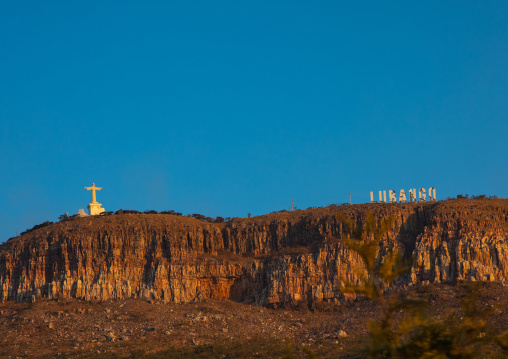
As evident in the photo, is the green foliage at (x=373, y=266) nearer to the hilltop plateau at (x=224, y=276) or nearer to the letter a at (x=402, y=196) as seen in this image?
the hilltop plateau at (x=224, y=276)

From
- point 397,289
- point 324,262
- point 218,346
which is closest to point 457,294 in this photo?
point 397,289

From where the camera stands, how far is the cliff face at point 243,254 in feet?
200

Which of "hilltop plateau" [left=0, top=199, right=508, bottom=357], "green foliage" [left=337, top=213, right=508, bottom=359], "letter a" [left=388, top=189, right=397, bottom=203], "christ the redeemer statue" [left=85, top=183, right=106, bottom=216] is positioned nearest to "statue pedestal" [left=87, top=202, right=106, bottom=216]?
"christ the redeemer statue" [left=85, top=183, right=106, bottom=216]

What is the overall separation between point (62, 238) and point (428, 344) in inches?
2313

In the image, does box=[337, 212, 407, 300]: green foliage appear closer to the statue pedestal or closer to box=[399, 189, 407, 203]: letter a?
box=[399, 189, 407, 203]: letter a

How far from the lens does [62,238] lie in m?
70.5

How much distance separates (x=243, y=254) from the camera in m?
70.3

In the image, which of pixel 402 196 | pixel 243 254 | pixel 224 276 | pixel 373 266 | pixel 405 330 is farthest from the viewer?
pixel 402 196

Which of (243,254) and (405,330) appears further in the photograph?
(243,254)

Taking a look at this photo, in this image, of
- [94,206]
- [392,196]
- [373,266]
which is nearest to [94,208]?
[94,206]

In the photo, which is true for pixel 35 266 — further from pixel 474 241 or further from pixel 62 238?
pixel 474 241

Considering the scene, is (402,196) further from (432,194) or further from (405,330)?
(405,330)

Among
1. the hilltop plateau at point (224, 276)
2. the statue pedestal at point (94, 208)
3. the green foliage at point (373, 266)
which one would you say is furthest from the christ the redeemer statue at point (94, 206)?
the green foliage at point (373, 266)

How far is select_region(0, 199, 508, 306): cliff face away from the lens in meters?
60.9
